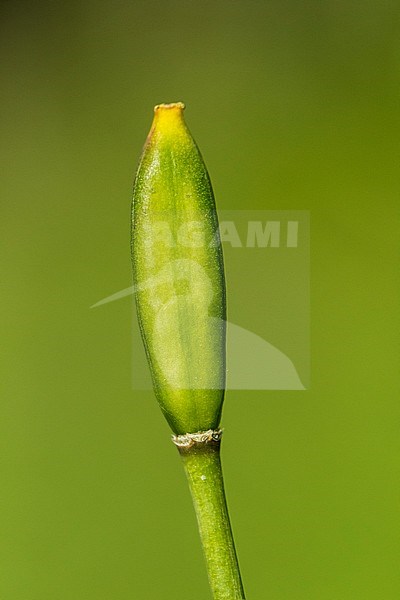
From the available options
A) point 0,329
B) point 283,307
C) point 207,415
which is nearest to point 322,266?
point 283,307

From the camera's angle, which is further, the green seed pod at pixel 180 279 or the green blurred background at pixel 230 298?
the green blurred background at pixel 230 298

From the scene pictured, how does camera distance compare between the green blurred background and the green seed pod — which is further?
the green blurred background

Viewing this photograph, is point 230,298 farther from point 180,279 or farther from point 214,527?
point 214,527

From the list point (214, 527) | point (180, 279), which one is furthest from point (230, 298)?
point (214, 527)

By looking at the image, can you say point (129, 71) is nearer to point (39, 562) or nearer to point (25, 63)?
point (25, 63)

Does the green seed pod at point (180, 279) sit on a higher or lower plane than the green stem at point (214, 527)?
higher
